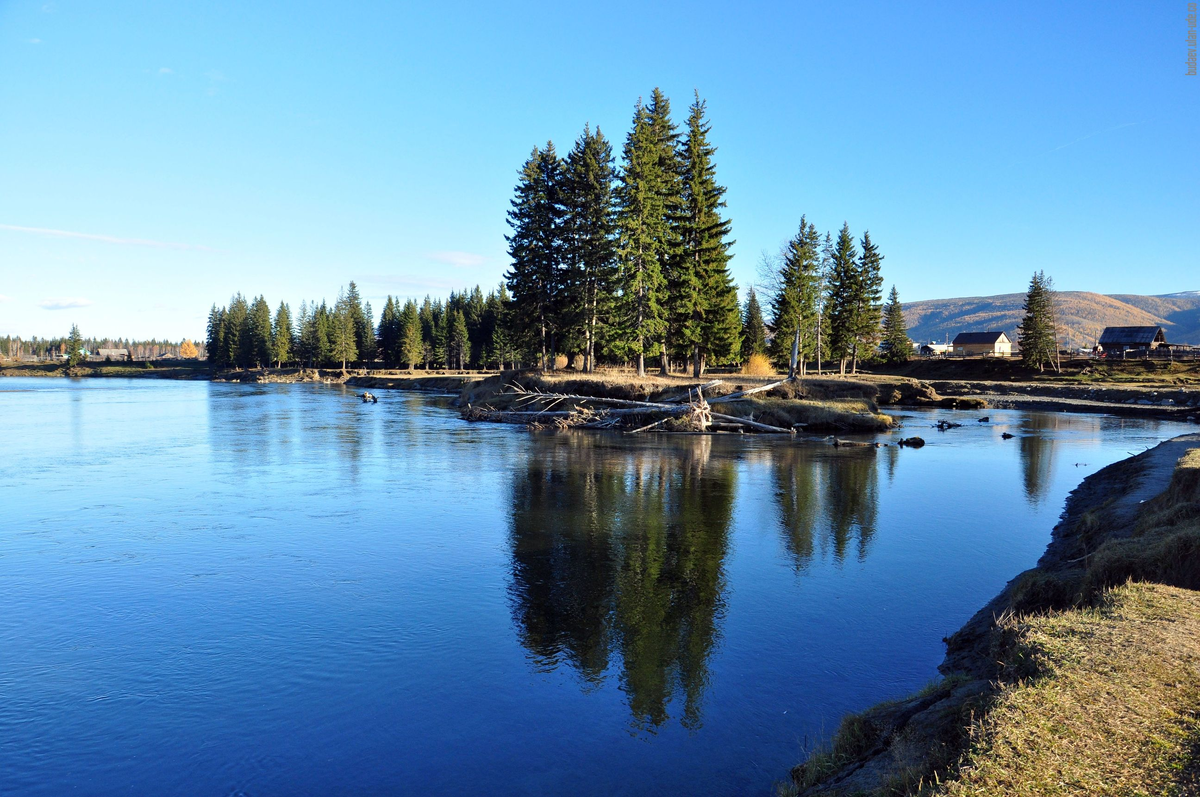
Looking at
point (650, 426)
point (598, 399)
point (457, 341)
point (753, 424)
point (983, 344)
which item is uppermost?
point (457, 341)

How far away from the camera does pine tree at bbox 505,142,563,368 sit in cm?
5428

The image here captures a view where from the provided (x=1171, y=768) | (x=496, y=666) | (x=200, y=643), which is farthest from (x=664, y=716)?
(x=200, y=643)

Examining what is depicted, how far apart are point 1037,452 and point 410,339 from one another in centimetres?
10712

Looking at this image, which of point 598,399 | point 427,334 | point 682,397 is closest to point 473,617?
point 598,399

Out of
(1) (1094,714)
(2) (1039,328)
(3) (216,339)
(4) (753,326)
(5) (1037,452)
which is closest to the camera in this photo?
(1) (1094,714)

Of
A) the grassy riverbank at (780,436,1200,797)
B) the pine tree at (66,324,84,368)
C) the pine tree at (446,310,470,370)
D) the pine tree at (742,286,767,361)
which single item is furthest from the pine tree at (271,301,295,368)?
the grassy riverbank at (780,436,1200,797)

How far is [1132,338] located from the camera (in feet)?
331

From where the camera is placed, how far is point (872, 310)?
7681 centimetres

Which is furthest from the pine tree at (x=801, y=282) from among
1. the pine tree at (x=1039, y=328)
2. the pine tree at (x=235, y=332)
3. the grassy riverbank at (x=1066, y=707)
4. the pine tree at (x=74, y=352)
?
the pine tree at (x=74, y=352)

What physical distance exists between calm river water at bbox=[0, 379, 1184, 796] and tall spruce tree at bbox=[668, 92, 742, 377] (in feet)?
88.6

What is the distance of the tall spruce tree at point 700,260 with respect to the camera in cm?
5159

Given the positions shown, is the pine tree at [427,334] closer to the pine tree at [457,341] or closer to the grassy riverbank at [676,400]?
the pine tree at [457,341]

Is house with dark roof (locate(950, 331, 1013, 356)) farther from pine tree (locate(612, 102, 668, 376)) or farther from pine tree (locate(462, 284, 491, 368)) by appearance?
pine tree (locate(612, 102, 668, 376))

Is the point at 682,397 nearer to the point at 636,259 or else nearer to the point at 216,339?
the point at 636,259
